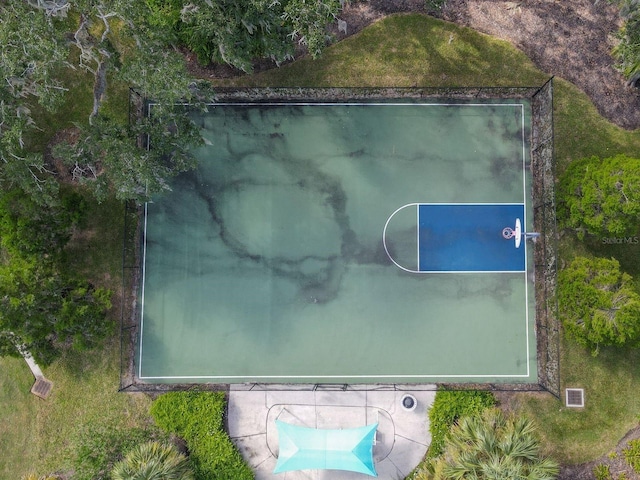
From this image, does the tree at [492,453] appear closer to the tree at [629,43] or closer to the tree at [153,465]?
the tree at [153,465]

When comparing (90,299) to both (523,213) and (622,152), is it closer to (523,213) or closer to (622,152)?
(523,213)

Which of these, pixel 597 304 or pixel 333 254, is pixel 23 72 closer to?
pixel 333 254

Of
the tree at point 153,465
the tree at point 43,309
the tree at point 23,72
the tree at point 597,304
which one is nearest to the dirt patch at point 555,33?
the tree at point 23,72

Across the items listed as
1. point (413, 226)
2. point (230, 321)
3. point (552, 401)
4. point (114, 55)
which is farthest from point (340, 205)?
point (552, 401)

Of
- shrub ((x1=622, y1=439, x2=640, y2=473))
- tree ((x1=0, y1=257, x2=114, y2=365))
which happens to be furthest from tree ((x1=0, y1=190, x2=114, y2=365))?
shrub ((x1=622, y1=439, x2=640, y2=473))

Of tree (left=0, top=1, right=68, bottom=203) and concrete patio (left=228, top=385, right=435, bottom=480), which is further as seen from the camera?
concrete patio (left=228, top=385, right=435, bottom=480)

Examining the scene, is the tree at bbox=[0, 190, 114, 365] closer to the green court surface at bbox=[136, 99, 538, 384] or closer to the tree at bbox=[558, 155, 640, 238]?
the green court surface at bbox=[136, 99, 538, 384]

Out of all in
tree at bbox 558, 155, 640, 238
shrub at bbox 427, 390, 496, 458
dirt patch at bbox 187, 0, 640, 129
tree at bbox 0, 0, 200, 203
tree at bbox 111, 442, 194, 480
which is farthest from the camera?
dirt patch at bbox 187, 0, 640, 129
